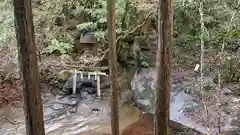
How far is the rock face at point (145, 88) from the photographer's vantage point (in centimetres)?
1223

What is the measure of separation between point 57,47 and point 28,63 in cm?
686

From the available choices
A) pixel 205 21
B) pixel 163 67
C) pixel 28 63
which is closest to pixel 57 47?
pixel 205 21

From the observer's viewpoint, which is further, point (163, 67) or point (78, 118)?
point (78, 118)

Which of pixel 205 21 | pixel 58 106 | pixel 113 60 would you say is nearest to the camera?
pixel 113 60

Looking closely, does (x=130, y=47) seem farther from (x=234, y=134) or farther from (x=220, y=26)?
(x=234, y=134)

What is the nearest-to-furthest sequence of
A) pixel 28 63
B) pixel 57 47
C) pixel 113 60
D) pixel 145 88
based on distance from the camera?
pixel 28 63 → pixel 113 60 → pixel 57 47 → pixel 145 88

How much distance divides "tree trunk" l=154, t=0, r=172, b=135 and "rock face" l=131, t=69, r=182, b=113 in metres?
4.90

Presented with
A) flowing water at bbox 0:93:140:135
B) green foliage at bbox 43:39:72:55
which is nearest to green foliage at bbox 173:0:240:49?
flowing water at bbox 0:93:140:135

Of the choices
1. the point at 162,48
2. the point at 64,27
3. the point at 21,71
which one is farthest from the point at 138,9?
the point at 21,71

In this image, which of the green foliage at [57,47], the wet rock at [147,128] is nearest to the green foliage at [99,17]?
the green foliage at [57,47]

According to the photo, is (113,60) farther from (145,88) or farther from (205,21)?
(205,21)

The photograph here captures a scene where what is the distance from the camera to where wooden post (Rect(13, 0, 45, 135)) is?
5.36m

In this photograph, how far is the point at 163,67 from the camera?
21.8ft

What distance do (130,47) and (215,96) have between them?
4.82 metres
